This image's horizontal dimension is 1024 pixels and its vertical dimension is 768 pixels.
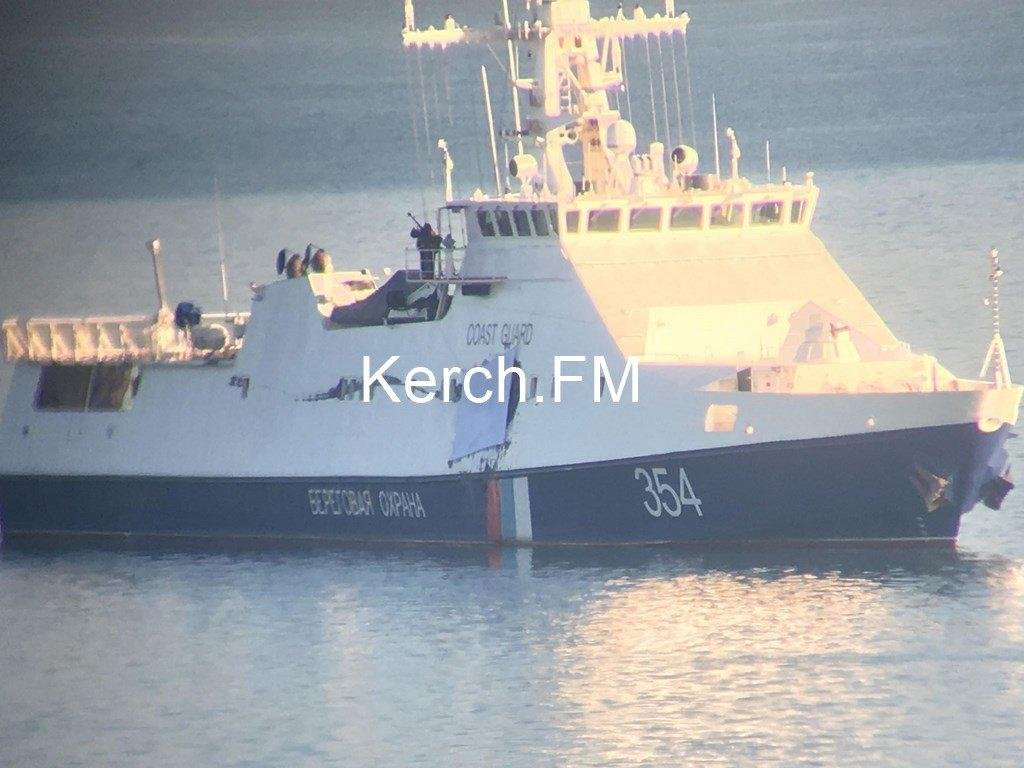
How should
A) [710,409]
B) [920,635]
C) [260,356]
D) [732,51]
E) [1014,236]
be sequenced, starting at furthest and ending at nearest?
[732,51], [1014,236], [260,356], [710,409], [920,635]

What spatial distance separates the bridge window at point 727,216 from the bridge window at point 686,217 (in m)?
0.23

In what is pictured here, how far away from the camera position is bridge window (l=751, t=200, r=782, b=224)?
4084 centimetres

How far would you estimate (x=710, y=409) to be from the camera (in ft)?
124

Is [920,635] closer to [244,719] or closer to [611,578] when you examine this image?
[611,578]

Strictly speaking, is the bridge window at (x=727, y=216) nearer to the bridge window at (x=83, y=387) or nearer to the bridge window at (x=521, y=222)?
the bridge window at (x=521, y=222)

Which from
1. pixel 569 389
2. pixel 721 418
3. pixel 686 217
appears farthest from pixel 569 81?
pixel 721 418

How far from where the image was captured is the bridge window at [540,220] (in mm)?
40062

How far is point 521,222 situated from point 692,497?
4661 mm

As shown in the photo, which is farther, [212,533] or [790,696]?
[212,533]

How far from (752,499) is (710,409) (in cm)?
130

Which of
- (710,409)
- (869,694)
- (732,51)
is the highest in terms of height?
(732,51)

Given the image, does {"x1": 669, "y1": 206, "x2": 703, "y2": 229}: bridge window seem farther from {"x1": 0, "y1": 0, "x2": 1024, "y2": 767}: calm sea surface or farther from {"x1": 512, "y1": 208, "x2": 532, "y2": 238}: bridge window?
{"x1": 0, "y1": 0, "x2": 1024, "y2": 767}: calm sea surface

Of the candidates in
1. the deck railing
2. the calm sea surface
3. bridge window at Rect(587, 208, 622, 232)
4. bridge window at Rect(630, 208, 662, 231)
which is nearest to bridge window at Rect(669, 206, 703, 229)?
bridge window at Rect(630, 208, 662, 231)

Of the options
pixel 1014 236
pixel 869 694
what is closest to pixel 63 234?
pixel 1014 236
